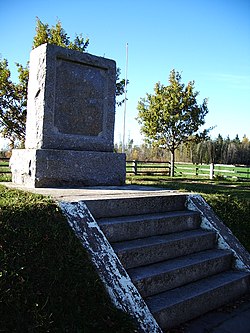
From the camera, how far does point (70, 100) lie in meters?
5.34

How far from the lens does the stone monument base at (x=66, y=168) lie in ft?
15.8

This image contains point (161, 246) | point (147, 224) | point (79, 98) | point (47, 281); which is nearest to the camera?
point (47, 281)

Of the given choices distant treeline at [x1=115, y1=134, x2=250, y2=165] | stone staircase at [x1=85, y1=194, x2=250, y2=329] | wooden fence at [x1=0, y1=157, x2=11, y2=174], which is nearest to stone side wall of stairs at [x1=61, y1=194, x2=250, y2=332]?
stone staircase at [x1=85, y1=194, x2=250, y2=329]

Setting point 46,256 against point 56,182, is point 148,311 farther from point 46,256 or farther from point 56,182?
point 56,182

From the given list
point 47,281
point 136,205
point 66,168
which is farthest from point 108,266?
point 66,168

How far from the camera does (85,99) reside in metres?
5.52

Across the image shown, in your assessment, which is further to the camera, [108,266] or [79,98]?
[79,98]

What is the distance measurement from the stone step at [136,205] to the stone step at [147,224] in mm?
88

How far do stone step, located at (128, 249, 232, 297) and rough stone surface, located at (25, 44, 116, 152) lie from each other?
281 cm

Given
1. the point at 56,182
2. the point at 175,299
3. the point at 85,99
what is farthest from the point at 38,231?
the point at 85,99

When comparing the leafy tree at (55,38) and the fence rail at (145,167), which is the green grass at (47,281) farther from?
the fence rail at (145,167)

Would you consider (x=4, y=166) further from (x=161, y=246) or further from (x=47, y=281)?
(x=47, y=281)

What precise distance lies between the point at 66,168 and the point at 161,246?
2.30 m

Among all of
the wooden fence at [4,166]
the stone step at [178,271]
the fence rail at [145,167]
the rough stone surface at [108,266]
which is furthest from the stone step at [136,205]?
the fence rail at [145,167]
